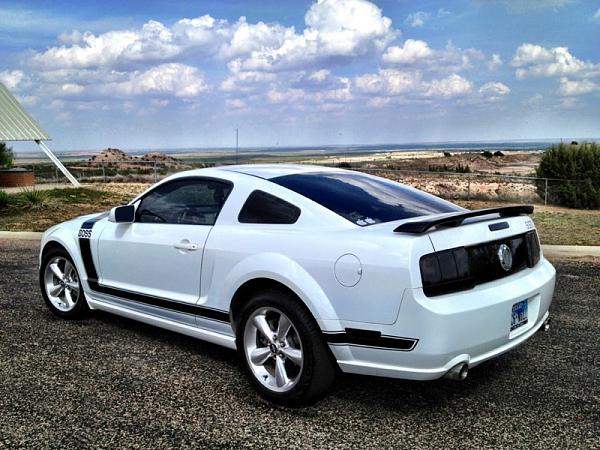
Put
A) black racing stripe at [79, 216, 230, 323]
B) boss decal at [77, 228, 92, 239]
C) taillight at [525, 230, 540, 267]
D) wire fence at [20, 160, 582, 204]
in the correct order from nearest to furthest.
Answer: taillight at [525, 230, 540, 267] → black racing stripe at [79, 216, 230, 323] → boss decal at [77, 228, 92, 239] → wire fence at [20, 160, 582, 204]

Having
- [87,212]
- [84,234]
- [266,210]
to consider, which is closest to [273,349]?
[266,210]

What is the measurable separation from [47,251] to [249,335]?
2.80 meters

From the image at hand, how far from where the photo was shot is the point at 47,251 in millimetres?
5926

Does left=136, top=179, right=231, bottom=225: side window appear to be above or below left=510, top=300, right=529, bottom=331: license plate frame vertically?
above

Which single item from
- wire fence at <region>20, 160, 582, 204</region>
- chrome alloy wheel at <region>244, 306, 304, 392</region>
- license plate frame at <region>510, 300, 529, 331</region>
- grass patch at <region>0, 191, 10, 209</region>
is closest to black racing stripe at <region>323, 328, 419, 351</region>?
chrome alloy wheel at <region>244, 306, 304, 392</region>

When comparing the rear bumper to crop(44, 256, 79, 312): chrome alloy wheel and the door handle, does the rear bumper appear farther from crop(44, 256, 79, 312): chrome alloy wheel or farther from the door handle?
crop(44, 256, 79, 312): chrome alloy wheel

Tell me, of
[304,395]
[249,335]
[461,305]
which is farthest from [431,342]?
[249,335]

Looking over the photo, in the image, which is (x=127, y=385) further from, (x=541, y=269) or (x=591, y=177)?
(x=591, y=177)

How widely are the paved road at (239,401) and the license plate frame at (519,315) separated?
19.7 inches

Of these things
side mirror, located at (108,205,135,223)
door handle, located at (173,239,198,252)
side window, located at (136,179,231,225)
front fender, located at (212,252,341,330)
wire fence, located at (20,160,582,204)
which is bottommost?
wire fence, located at (20,160,582,204)

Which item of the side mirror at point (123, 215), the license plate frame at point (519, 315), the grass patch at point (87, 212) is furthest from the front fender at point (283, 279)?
the grass patch at point (87, 212)

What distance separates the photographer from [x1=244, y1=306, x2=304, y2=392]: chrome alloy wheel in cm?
384

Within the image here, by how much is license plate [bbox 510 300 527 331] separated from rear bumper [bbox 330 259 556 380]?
0.04 m

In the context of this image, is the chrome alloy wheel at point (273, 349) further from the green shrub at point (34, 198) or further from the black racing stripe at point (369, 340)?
the green shrub at point (34, 198)
